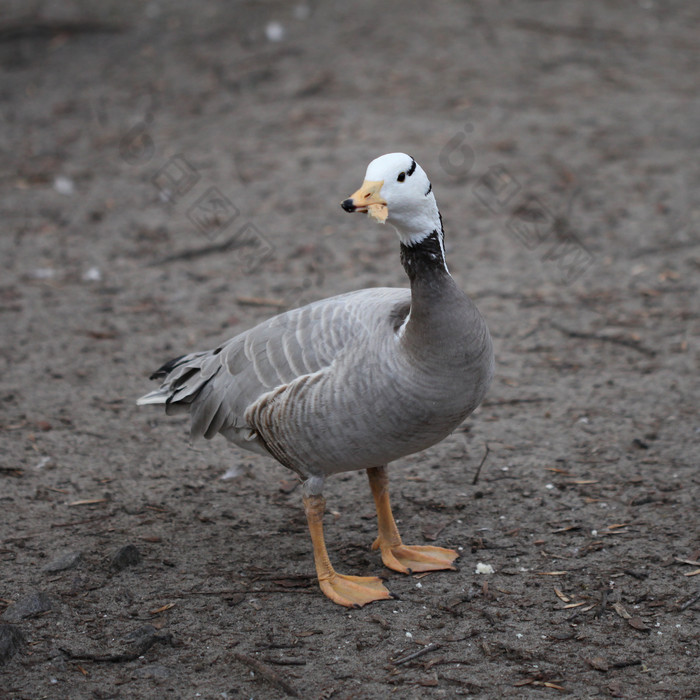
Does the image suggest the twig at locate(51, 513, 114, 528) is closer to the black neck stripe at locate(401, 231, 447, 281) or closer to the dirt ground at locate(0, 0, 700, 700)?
the dirt ground at locate(0, 0, 700, 700)

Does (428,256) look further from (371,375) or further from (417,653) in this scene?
(417,653)

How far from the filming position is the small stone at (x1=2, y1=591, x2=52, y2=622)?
3.81 meters

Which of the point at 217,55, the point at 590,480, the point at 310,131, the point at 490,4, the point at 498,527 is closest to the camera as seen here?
the point at 498,527

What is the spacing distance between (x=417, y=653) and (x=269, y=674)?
64 centimetres

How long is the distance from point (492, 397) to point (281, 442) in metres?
2.30

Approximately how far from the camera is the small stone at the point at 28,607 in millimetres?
3809

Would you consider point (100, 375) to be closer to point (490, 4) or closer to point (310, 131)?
point (310, 131)

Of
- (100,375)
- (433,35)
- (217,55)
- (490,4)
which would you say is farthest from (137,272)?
(490,4)

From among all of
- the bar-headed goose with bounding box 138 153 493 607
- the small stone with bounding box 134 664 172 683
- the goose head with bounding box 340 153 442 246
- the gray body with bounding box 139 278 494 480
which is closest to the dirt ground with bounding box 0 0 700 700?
the small stone with bounding box 134 664 172 683

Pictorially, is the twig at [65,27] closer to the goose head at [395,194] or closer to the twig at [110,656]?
the goose head at [395,194]

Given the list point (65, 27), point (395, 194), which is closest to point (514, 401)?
point (395, 194)

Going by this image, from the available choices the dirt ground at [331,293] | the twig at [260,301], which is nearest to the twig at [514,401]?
the dirt ground at [331,293]

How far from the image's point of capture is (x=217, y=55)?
11.8m

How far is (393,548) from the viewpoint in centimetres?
436
